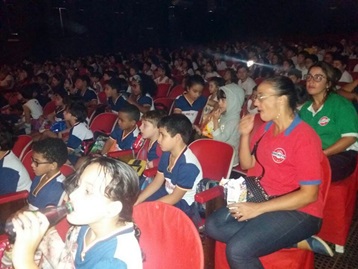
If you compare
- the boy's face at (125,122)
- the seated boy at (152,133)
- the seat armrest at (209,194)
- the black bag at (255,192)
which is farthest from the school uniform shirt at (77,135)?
the black bag at (255,192)

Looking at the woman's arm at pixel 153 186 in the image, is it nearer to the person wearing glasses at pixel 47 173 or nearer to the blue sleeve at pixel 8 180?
the person wearing glasses at pixel 47 173

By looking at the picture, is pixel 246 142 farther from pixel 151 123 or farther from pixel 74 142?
pixel 74 142

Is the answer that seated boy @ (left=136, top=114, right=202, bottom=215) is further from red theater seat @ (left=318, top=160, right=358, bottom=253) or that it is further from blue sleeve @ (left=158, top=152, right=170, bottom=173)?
red theater seat @ (left=318, top=160, right=358, bottom=253)

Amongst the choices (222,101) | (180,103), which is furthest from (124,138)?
(180,103)

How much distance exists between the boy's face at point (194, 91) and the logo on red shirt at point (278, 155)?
2750 millimetres

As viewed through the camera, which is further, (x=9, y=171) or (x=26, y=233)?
(x=9, y=171)

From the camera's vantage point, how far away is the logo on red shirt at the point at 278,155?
193 centimetres

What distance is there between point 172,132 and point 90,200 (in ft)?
4.11

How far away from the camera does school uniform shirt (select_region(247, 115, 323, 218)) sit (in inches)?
71.2

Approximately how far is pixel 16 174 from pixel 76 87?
4.09 metres

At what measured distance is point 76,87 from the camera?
6.49 metres

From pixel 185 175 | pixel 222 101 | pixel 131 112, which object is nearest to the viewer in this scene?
pixel 185 175

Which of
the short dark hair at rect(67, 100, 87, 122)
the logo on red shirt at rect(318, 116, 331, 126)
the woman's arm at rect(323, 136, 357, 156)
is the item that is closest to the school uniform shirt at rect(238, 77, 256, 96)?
the short dark hair at rect(67, 100, 87, 122)

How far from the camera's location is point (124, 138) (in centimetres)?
376
